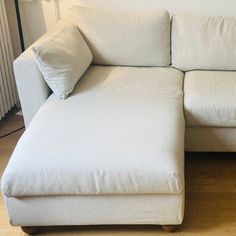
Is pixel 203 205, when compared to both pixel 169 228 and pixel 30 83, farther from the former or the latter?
pixel 30 83

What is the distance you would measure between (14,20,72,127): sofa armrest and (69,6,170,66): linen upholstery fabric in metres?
0.48

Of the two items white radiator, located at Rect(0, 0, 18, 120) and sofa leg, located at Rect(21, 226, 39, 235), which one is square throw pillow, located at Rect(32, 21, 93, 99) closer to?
white radiator, located at Rect(0, 0, 18, 120)

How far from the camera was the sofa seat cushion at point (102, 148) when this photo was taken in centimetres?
137

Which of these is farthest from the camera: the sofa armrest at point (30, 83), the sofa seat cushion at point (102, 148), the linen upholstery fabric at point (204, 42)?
A: the linen upholstery fabric at point (204, 42)

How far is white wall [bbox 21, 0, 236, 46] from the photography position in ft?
7.81

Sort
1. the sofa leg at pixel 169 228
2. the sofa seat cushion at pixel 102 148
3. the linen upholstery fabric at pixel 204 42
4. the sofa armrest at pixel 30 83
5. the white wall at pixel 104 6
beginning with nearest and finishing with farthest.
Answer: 1. the sofa seat cushion at pixel 102 148
2. the sofa leg at pixel 169 228
3. the sofa armrest at pixel 30 83
4. the linen upholstery fabric at pixel 204 42
5. the white wall at pixel 104 6

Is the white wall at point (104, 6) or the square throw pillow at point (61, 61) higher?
the white wall at point (104, 6)

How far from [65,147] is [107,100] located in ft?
1.48

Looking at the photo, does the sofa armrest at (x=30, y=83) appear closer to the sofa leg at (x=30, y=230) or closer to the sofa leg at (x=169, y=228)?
Answer: the sofa leg at (x=30, y=230)

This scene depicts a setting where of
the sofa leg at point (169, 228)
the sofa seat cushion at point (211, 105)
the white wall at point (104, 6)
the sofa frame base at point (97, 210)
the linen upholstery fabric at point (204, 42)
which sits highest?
the white wall at point (104, 6)

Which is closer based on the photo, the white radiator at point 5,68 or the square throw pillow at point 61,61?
the square throw pillow at point 61,61

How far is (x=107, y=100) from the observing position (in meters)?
1.81

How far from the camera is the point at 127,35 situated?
7.27ft

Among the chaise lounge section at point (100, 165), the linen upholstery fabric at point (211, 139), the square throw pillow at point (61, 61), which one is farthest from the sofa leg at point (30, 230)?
the linen upholstery fabric at point (211, 139)
